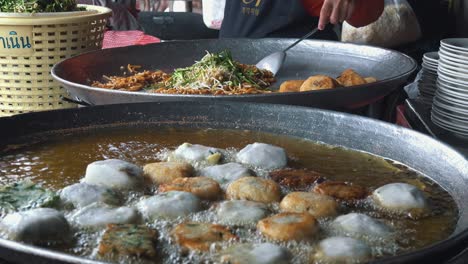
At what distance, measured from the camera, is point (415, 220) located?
1.20m

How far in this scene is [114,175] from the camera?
133cm

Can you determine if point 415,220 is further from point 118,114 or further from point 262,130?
point 118,114

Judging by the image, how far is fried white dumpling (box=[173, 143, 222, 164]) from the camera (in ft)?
4.88

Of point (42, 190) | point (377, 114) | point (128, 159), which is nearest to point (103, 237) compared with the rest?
point (42, 190)

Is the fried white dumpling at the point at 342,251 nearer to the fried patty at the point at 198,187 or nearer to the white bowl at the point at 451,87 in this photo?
the fried patty at the point at 198,187

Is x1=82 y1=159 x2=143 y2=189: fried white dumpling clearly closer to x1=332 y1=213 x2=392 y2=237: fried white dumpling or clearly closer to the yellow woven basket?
x1=332 y1=213 x2=392 y2=237: fried white dumpling

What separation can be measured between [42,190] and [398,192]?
30.2 inches

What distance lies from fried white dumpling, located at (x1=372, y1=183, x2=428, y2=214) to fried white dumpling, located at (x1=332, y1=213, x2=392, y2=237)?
0.11 meters

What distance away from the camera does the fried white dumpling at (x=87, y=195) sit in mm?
1222

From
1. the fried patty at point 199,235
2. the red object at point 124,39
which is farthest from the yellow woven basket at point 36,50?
the fried patty at point 199,235

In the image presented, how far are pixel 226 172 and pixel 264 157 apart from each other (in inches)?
5.1

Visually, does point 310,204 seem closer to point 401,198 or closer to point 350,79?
point 401,198

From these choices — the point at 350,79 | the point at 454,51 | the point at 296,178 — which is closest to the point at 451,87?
the point at 454,51

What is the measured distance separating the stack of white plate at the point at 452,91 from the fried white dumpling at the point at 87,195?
147 cm
